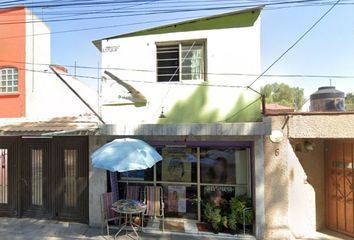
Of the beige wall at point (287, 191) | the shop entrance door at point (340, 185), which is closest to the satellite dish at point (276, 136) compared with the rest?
the beige wall at point (287, 191)

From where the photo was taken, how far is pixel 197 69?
8.97 m

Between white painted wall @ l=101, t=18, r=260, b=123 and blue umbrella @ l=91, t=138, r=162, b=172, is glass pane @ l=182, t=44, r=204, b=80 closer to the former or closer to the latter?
white painted wall @ l=101, t=18, r=260, b=123

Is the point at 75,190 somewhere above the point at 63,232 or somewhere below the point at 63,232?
above

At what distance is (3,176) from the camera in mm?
9734

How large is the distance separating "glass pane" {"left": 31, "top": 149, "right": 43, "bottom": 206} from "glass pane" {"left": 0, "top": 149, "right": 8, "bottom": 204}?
1037 millimetres

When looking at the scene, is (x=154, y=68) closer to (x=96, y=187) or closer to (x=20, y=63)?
(x=96, y=187)

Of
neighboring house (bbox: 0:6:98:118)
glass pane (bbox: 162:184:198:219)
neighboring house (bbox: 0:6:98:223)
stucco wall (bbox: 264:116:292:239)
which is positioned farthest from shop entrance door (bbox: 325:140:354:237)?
neighboring house (bbox: 0:6:98:118)

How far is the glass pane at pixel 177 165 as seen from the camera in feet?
29.6

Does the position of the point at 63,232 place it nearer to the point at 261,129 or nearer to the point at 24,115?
the point at 261,129

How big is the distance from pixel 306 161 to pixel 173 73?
4878 millimetres

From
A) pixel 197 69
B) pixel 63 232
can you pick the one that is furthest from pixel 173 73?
pixel 63 232

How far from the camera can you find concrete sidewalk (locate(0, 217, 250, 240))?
307 inches

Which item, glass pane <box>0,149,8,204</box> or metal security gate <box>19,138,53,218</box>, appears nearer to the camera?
metal security gate <box>19,138,53,218</box>

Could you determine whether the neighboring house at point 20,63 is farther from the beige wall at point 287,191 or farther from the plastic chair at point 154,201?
the beige wall at point 287,191
